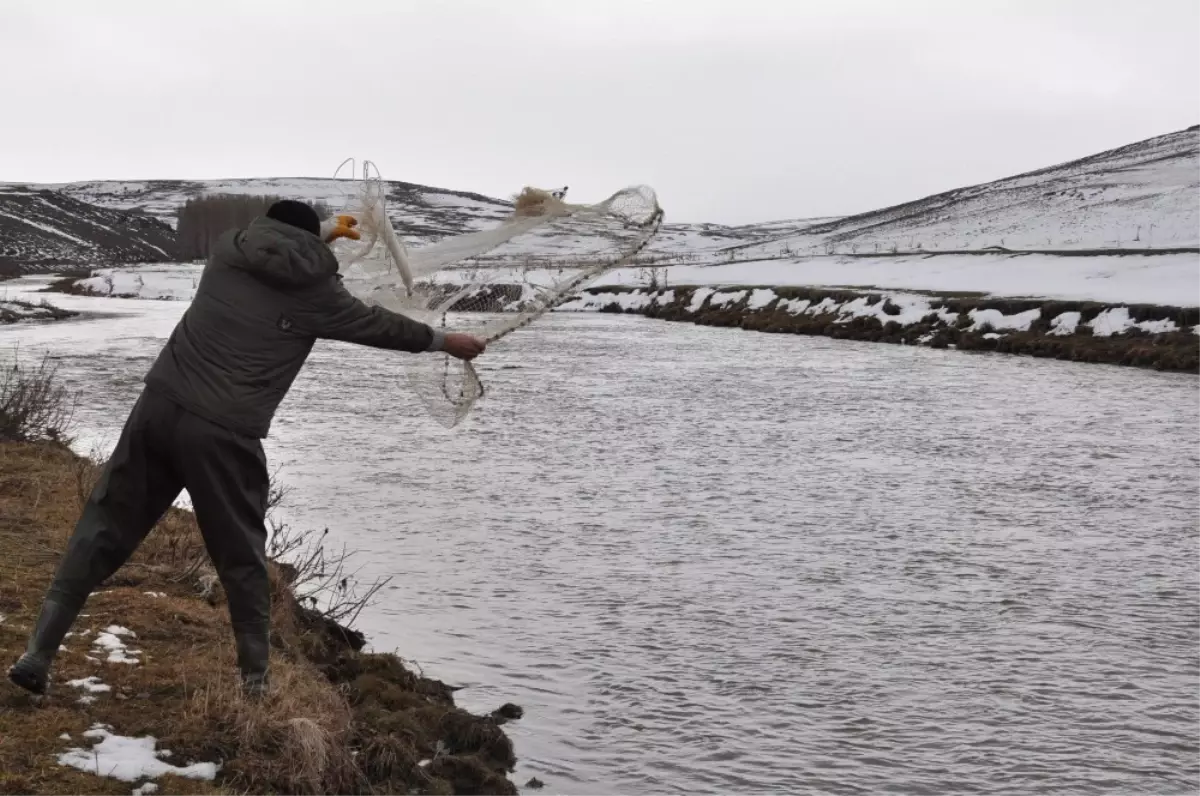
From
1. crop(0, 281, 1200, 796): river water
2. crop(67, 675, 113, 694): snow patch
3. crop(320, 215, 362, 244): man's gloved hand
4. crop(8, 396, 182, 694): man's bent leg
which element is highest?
crop(320, 215, 362, 244): man's gloved hand

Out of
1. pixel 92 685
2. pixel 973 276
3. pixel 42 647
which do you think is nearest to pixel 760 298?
pixel 973 276

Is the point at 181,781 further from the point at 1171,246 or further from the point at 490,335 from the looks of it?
the point at 1171,246

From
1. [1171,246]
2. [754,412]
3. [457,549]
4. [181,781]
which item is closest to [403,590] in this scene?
[457,549]

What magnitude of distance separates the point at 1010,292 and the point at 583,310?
25.5 metres

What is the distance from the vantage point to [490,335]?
640 cm

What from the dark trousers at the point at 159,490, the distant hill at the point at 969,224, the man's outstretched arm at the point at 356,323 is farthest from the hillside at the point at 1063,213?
the dark trousers at the point at 159,490

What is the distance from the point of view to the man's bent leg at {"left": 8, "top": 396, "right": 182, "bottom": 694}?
5.02 meters

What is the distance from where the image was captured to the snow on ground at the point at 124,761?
4676mm

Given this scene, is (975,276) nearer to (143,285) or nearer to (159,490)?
(159,490)

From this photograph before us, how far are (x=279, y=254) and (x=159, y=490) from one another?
1185mm

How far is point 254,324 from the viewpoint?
16.6 feet

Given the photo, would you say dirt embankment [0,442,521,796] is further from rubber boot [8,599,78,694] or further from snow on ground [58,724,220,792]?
rubber boot [8,599,78,694]

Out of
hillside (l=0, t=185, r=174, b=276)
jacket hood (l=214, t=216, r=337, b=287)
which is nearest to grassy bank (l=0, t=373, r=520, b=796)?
jacket hood (l=214, t=216, r=337, b=287)

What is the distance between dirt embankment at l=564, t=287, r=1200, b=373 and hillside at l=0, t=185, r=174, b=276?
71.7 meters
